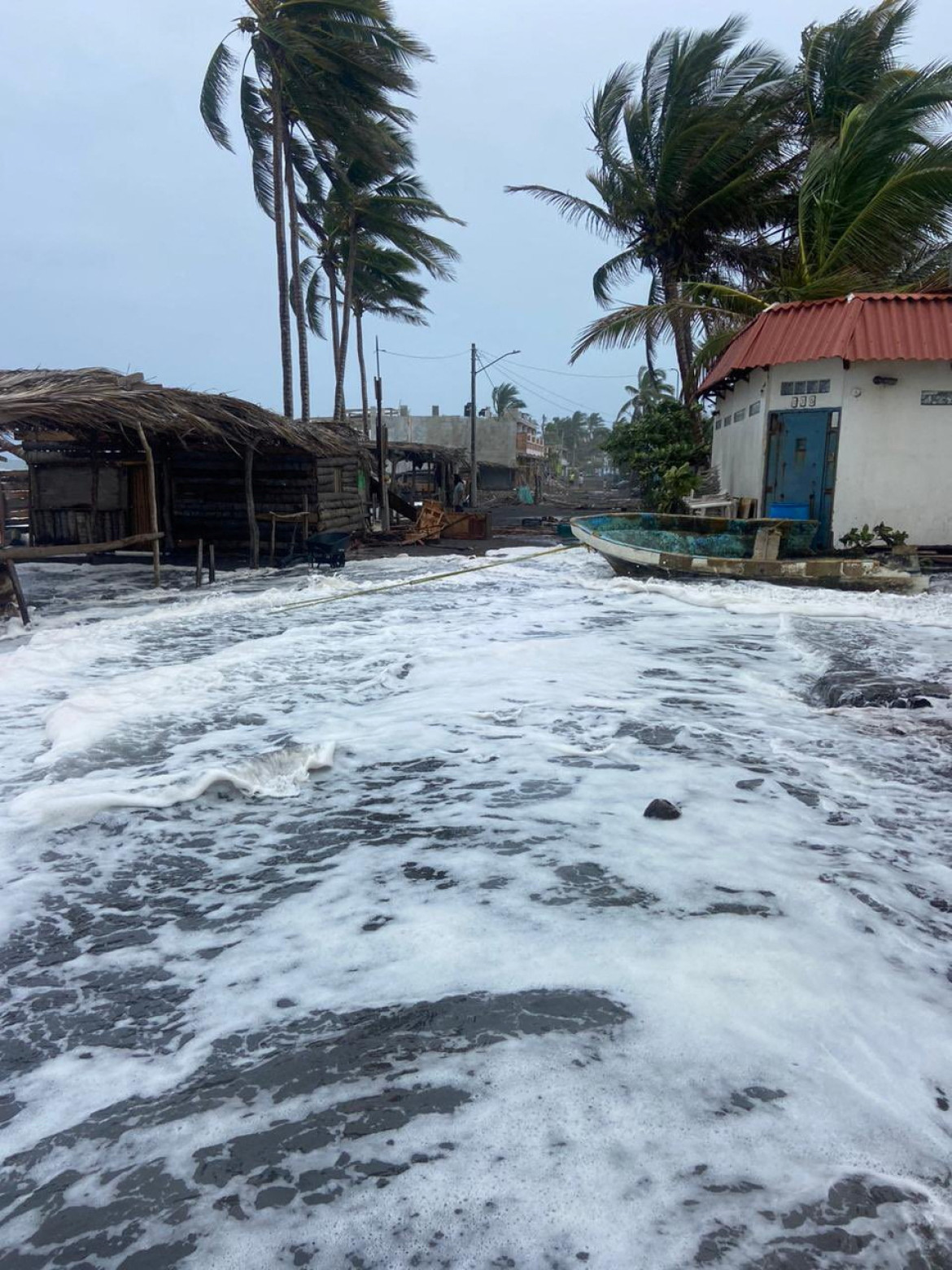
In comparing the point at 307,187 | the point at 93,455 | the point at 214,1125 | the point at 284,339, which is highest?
the point at 307,187

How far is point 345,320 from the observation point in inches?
1040

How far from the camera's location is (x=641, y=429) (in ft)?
70.9

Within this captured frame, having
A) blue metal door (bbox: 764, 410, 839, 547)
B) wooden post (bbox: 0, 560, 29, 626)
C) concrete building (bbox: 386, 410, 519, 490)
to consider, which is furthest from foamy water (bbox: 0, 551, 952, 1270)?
concrete building (bbox: 386, 410, 519, 490)

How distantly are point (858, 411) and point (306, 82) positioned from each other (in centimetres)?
1433

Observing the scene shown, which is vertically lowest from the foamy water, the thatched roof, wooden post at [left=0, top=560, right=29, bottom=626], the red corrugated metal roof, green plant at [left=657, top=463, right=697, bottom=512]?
the foamy water

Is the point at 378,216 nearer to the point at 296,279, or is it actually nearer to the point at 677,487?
the point at 296,279

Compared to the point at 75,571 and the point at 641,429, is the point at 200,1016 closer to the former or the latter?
the point at 75,571

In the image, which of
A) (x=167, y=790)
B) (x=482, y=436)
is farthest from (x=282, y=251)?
(x=482, y=436)

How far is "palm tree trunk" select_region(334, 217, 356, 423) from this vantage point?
24641mm

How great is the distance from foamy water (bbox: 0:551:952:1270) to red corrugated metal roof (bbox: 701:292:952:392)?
922 cm

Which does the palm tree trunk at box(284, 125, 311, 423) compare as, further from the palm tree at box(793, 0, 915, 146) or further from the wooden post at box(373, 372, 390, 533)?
the palm tree at box(793, 0, 915, 146)

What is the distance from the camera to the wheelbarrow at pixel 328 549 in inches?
577

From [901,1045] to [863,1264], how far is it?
0.89 meters

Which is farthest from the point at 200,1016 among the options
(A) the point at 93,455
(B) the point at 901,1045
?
(A) the point at 93,455
